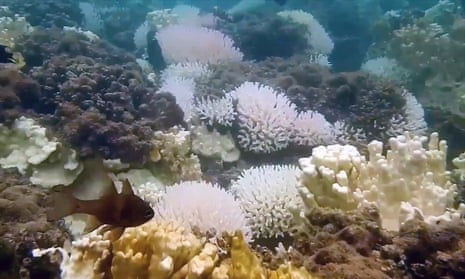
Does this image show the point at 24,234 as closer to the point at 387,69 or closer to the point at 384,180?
the point at 384,180

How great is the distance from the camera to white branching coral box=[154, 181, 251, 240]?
3.41 m

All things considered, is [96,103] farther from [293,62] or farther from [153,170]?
[293,62]

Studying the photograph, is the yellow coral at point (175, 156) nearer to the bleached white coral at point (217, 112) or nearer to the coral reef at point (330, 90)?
the bleached white coral at point (217, 112)

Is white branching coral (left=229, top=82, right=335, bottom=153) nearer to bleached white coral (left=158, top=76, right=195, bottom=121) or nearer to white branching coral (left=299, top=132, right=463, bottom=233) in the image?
bleached white coral (left=158, top=76, right=195, bottom=121)

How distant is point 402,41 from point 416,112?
4522 millimetres

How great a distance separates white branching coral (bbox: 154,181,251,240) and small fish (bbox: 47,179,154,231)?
50.0 inches

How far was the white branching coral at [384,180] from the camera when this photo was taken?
3254mm

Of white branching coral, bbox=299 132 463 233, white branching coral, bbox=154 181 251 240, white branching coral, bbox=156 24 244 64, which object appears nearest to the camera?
white branching coral, bbox=299 132 463 233

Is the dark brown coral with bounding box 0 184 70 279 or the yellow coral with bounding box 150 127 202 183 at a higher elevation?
the yellow coral with bounding box 150 127 202 183

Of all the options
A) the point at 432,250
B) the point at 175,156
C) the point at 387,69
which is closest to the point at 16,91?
the point at 175,156

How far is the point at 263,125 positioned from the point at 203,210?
221 cm

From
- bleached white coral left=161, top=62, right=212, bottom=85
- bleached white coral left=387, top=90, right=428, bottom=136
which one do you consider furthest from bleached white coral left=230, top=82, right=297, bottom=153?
bleached white coral left=161, top=62, right=212, bottom=85

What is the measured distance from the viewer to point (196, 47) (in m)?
9.09

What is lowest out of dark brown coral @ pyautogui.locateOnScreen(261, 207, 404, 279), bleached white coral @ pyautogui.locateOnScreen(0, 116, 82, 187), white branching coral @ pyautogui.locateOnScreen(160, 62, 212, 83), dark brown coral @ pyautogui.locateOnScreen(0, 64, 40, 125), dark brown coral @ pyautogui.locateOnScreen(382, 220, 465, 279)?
bleached white coral @ pyautogui.locateOnScreen(0, 116, 82, 187)
